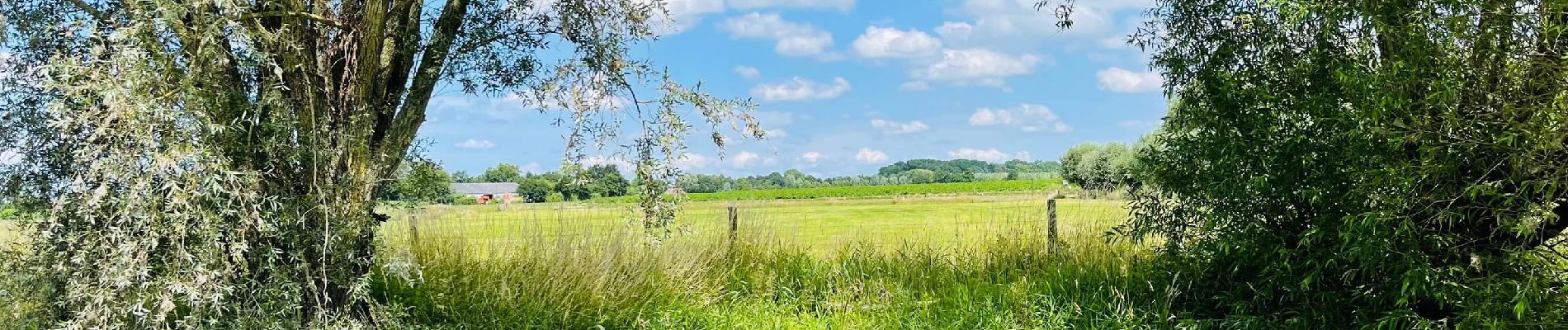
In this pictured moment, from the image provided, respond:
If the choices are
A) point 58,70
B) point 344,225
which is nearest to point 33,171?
point 58,70

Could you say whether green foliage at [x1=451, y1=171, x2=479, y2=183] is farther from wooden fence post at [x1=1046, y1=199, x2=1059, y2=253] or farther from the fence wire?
wooden fence post at [x1=1046, y1=199, x2=1059, y2=253]

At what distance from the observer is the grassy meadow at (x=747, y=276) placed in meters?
4.84

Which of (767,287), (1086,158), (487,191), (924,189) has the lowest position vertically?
(767,287)

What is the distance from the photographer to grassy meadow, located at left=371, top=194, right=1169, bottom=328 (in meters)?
4.84

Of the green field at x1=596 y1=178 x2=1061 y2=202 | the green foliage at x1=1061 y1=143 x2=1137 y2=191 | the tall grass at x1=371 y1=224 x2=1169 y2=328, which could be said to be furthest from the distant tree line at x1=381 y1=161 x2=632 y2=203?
the green field at x1=596 y1=178 x2=1061 y2=202

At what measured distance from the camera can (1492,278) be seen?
366cm

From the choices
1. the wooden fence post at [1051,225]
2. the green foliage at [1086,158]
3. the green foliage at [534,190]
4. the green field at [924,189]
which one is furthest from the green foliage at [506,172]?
the green field at [924,189]

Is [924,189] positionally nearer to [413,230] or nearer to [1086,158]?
[1086,158]

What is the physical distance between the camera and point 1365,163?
388 cm

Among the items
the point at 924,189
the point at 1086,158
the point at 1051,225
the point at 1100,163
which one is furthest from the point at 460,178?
the point at 924,189

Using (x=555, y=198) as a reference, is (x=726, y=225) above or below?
below

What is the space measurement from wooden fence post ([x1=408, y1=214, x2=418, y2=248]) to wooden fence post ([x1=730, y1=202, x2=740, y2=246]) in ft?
5.87

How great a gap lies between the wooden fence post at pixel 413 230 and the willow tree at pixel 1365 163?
3829mm

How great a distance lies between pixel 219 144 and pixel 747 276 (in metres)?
2.99
